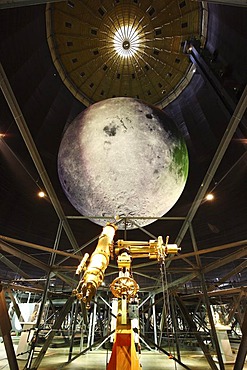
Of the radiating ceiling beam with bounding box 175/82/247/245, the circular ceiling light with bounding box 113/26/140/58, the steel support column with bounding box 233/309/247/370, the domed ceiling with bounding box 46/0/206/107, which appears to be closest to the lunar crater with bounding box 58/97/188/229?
the radiating ceiling beam with bounding box 175/82/247/245

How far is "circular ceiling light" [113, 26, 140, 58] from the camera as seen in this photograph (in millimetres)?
12523

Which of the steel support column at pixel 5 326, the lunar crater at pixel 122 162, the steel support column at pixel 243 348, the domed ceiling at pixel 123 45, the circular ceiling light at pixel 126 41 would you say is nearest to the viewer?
the steel support column at pixel 5 326

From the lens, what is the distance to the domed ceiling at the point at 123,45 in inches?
478

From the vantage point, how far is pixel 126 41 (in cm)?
1276

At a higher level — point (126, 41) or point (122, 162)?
point (126, 41)

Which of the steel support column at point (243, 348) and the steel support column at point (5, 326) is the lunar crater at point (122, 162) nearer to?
the steel support column at point (5, 326)

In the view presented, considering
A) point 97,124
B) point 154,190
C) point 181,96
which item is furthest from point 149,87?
point 154,190

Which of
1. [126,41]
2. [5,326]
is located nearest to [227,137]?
[5,326]

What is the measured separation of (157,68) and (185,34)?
2151mm

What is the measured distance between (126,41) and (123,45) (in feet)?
0.91

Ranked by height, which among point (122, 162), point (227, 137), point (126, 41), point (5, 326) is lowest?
point (5, 326)

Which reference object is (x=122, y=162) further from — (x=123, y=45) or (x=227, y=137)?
(x=123, y=45)

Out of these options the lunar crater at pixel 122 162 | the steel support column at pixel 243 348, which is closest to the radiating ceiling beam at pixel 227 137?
the lunar crater at pixel 122 162

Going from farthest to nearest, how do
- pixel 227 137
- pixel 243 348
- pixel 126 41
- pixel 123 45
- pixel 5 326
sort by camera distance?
pixel 123 45 < pixel 126 41 < pixel 227 137 < pixel 243 348 < pixel 5 326
